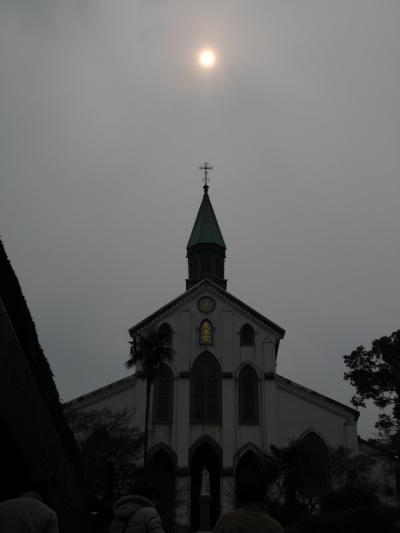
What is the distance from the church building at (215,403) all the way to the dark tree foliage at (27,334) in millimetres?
28335

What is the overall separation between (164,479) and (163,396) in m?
5.55

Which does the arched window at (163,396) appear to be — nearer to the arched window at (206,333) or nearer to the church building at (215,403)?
the church building at (215,403)

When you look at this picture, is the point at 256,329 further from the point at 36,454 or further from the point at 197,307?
the point at 36,454

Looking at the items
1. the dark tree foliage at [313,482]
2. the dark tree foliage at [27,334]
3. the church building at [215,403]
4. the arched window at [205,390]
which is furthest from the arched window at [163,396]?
the dark tree foliage at [27,334]

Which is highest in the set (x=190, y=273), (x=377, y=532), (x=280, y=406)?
(x=190, y=273)

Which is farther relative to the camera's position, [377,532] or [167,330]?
[167,330]

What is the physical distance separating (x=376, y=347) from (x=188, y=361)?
510 inches

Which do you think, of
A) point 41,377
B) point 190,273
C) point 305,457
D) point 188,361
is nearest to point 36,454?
point 41,377

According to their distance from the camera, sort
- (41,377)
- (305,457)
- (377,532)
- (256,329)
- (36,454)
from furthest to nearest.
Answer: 1. (256,329)
2. (305,457)
3. (377,532)
4. (41,377)
5. (36,454)

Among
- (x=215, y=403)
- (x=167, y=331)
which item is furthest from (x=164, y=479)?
(x=167, y=331)

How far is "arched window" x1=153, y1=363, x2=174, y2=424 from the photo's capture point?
45594mm

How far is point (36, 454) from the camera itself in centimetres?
1204

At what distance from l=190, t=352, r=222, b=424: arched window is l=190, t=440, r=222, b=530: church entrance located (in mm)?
1789

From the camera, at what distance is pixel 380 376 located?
40.7 meters
